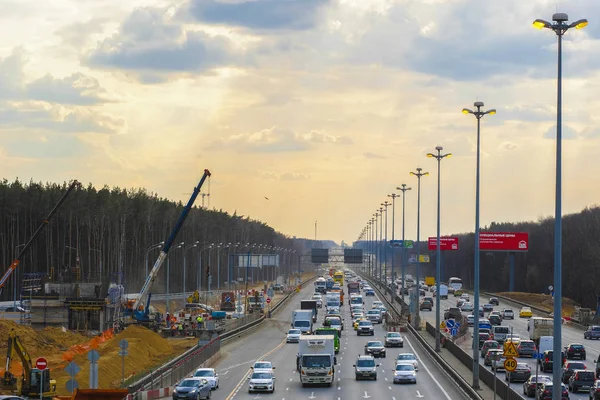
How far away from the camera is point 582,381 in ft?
175

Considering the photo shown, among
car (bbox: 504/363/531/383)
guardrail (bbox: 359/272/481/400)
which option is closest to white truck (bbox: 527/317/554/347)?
guardrail (bbox: 359/272/481/400)

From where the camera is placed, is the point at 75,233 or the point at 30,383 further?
the point at 75,233

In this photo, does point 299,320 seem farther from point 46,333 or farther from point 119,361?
point 119,361

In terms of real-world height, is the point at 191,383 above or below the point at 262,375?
above

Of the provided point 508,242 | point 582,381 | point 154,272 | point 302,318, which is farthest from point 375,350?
point 508,242

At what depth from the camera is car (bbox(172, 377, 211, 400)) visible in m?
46.2

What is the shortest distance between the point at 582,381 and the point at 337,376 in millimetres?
14957

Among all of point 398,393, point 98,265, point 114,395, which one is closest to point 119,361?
point 398,393

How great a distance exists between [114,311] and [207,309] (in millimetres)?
30501

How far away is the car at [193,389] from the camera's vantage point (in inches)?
1818

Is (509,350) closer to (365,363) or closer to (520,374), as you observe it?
(520,374)

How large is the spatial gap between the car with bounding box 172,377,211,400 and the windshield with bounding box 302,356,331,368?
8624 millimetres

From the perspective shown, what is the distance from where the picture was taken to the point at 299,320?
314ft

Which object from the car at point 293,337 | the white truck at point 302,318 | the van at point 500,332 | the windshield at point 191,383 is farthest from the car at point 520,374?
the white truck at point 302,318
